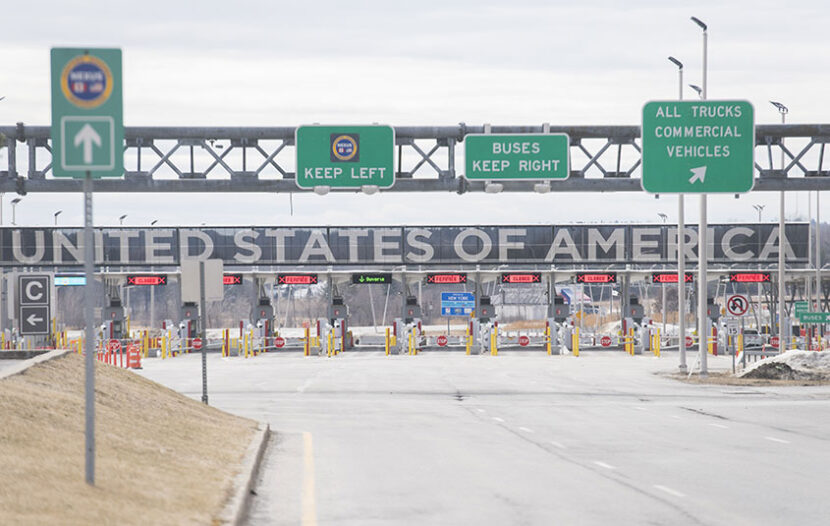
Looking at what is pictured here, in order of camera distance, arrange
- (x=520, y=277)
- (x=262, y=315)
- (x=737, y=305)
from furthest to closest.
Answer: (x=262, y=315)
(x=520, y=277)
(x=737, y=305)

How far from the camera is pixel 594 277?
190 feet

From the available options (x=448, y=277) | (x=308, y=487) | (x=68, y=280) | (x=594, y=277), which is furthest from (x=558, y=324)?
(x=308, y=487)

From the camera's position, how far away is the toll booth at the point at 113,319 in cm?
5656

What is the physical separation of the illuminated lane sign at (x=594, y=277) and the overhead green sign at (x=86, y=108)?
48.5 m

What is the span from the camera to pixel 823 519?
1067 cm

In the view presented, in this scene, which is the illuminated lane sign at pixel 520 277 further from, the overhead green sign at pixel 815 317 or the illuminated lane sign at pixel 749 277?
the overhead green sign at pixel 815 317

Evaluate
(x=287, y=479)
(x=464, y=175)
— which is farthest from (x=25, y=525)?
(x=464, y=175)

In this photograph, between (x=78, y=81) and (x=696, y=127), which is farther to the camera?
(x=696, y=127)

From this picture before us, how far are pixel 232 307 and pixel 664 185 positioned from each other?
373ft

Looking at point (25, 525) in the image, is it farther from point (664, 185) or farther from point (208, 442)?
point (664, 185)

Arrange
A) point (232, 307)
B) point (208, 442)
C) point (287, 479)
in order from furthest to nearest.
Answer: point (232, 307) → point (208, 442) → point (287, 479)

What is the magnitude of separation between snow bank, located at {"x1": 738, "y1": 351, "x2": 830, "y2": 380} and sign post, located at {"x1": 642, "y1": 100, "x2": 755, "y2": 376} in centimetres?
972

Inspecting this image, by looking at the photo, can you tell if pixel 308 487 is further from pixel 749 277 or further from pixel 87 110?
pixel 749 277

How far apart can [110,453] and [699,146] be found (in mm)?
19037
